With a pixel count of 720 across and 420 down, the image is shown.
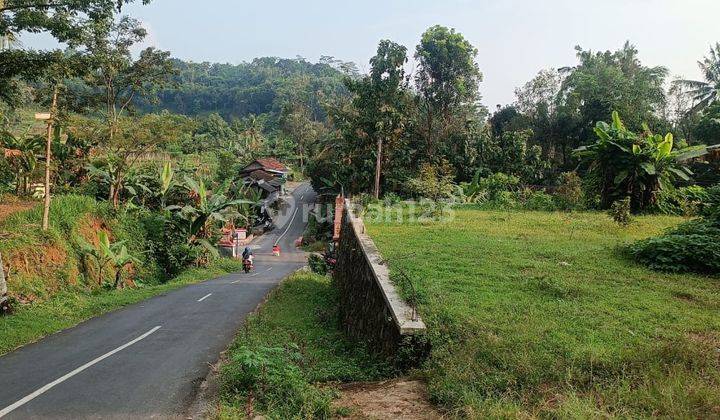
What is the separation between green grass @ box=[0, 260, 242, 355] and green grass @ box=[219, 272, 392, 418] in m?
4.23

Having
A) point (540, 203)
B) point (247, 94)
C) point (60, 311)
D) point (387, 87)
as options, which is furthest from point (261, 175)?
point (247, 94)

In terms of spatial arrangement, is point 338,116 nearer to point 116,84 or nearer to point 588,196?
point 116,84

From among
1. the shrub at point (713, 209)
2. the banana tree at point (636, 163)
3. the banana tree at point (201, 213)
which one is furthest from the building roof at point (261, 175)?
the shrub at point (713, 209)

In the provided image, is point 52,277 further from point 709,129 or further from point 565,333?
point 709,129

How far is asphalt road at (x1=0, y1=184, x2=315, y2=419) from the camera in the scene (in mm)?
6438

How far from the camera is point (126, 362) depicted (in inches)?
326

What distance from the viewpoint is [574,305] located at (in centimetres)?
714

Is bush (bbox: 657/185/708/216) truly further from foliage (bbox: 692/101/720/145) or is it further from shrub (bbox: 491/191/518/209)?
foliage (bbox: 692/101/720/145)

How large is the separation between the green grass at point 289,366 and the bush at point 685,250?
19.2 feet

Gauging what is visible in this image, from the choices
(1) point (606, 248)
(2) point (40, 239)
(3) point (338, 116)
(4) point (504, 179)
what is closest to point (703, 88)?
(4) point (504, 179)

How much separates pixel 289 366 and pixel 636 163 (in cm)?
1450

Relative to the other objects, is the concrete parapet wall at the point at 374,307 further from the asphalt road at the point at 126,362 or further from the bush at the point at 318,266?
the bush at the point at 318,266

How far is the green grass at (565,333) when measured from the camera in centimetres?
460

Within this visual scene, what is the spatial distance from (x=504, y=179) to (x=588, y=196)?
790 centimetres
